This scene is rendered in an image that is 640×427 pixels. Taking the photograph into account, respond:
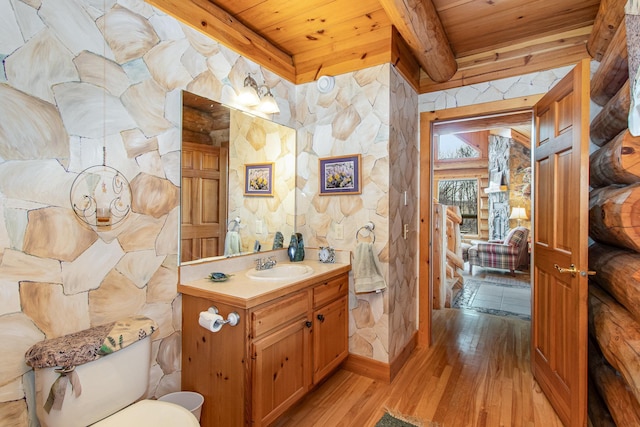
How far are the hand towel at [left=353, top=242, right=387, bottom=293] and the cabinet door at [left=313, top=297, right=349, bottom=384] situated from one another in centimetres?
22

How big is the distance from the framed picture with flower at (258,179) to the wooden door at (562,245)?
2.01 metres

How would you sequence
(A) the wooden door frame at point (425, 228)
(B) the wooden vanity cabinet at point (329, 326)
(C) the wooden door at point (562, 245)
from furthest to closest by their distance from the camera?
(A) the wooden door frame at point (425, 228), (B) the wooden vanity cabinet at point (329, 326), (C) the wooden door at point (562, 245)

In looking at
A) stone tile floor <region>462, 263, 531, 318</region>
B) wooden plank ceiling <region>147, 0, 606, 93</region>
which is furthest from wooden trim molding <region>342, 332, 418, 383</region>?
wooden plank ceiling <region>147, 0, 606, 93</region>

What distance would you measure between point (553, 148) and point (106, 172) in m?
2.68

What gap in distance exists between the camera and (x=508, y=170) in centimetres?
841

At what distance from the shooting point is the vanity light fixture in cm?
220

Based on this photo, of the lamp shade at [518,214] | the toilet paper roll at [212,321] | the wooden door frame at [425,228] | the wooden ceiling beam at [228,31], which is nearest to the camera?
the toilet paper roll at [212,321]

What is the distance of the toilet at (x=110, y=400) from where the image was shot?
1.19m

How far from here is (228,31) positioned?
209 cm

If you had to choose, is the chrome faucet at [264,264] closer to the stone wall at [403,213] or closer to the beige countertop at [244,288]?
the beige countertop at [244,288]

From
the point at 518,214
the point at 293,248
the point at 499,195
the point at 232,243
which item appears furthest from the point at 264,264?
the point at 499,195

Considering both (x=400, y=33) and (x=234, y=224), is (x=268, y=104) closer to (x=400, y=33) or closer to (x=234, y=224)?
(x=234, y=224)

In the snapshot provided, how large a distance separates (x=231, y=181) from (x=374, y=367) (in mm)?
1776

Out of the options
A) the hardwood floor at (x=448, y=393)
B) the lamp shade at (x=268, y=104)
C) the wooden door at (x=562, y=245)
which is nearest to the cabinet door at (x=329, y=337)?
the hardwood floor at (x=448, y=393)
